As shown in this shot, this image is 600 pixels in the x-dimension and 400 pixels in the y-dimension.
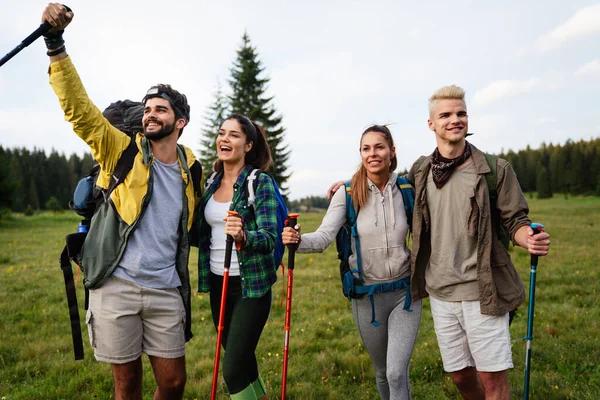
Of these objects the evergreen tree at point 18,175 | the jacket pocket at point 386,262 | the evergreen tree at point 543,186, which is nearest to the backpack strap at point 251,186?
the jacket pocket at point 386,262

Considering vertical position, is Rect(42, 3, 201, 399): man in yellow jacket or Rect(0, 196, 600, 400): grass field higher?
Rect(42, 3, 201, 399): man in yellow jacket

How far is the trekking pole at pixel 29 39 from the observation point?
3.29 m

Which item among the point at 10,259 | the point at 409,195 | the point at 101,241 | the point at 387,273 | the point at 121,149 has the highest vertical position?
the point at 121,149

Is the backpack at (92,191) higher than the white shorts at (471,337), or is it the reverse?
the backpack at (92,191)

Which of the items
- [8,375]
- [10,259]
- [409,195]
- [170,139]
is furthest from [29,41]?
[10,259]

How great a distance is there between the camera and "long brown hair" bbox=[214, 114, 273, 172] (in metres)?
4.63

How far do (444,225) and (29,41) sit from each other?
3685 mm

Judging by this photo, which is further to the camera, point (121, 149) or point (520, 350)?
point (520, 350)

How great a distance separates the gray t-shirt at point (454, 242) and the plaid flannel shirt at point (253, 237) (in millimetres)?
1482

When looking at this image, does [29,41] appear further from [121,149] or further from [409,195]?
[409,195]

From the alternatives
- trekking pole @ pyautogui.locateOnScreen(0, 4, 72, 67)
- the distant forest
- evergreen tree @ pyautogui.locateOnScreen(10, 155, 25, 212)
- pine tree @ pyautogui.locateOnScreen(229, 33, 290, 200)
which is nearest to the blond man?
trekking pole @ pyautogui.locateOnScreen(0, 4, 72, 67)

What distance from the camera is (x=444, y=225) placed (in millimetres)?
4000

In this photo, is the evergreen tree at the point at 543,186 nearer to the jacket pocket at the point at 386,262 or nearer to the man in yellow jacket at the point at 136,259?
the jacket pocket at the point at 386,262

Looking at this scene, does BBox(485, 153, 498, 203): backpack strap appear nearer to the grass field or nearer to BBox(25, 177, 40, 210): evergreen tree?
the grass field
